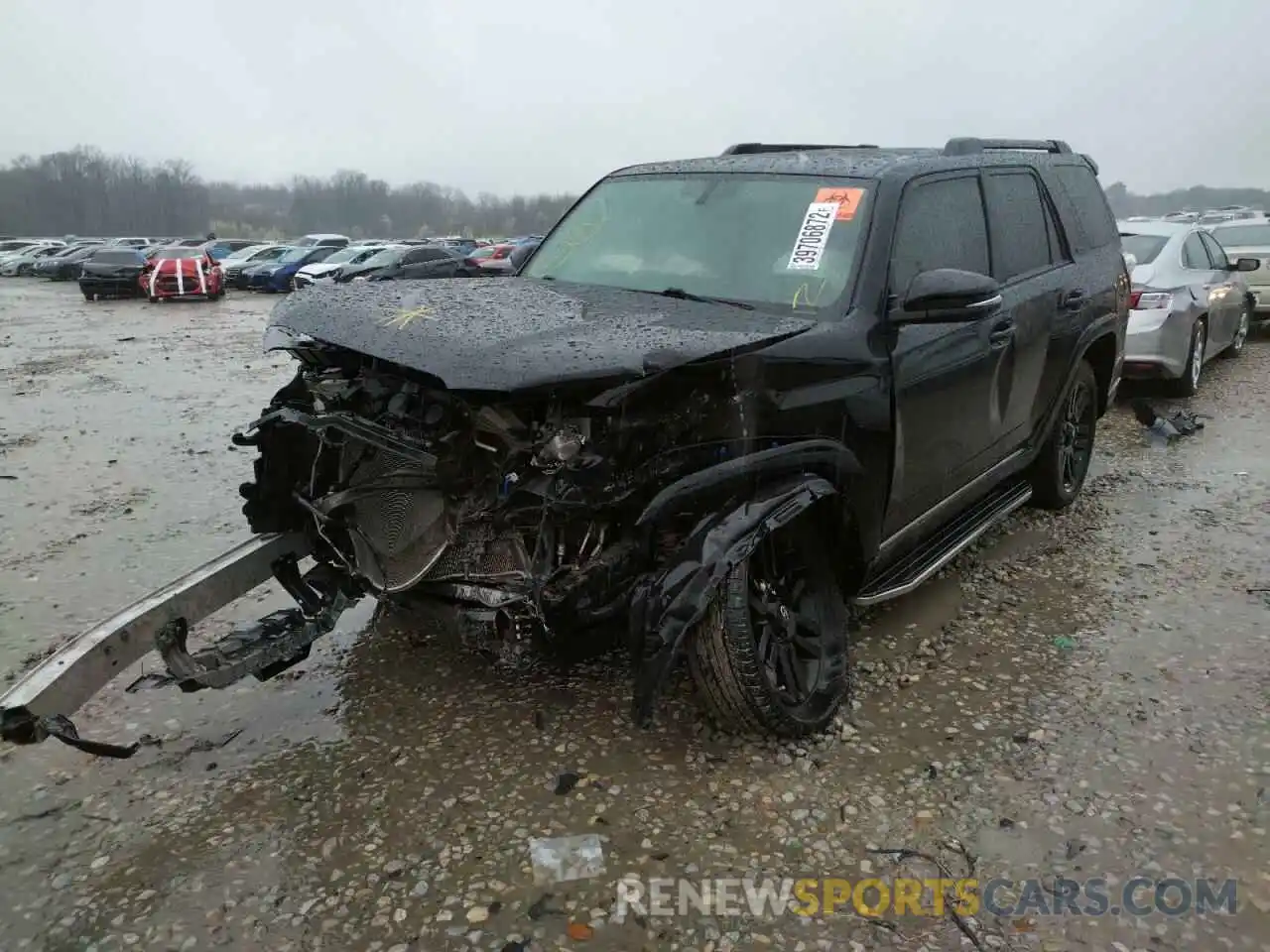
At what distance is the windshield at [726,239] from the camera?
11.9 feet

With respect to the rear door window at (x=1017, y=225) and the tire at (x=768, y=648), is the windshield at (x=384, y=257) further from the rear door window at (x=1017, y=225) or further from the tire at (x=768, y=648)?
the tire at (x=768, y=648)

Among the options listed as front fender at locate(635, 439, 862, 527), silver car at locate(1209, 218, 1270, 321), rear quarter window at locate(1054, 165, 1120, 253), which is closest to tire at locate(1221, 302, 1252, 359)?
silver car at locate(1209, 218, 1270, 321)

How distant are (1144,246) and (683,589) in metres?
7.92

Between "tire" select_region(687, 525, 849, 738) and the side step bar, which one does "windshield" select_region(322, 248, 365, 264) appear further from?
"tire" select_region(687, 525, 849, 738)

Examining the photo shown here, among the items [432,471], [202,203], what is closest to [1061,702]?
[432,471]

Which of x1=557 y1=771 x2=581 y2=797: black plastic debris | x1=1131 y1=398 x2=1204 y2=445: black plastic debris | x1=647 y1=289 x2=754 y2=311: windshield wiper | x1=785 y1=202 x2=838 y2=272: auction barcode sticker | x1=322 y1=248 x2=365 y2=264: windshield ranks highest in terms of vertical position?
x1=785 y1=202 x2=838 y2=272: auction barcode sticker

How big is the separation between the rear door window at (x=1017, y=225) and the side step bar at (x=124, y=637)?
3278 mm

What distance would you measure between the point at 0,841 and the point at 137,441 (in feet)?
18.0

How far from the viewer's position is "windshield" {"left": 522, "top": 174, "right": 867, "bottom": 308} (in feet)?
11.9

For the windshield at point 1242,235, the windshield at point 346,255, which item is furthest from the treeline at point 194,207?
the windshield at point 1242,235

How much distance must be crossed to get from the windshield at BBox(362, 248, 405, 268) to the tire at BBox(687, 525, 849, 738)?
2092 centimetres

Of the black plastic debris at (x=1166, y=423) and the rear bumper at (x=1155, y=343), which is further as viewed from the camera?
the rear bumper at (x=1155, y=343)

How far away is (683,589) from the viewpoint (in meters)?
2.80

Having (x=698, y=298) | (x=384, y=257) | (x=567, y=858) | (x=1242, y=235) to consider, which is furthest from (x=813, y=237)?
(x=384, y=257)
